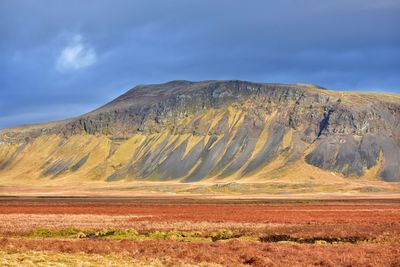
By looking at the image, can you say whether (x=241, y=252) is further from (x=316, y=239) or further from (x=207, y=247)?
(x=316, y=239)

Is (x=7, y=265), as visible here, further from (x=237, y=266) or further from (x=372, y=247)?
(x=372, y=247)

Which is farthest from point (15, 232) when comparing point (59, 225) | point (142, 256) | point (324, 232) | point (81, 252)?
point (324, 232)

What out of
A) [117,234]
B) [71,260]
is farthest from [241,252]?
[117,234]

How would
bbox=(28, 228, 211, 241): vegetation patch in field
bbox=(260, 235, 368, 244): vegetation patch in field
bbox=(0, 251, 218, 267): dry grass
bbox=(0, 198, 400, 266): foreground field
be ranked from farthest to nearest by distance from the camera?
bbox=(28, 228, 211, 241): vegetation patch in field
bbox=(260, 235, 368, 244): vegetation patch in field
bbox=(0, 198, 400, 266): foreground field
bbox=(0, 251, 218, 267): dry grass

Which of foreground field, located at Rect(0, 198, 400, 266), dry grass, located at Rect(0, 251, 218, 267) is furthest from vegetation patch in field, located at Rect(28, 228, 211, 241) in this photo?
dry grass, located at Rect(0, 251, 218, 267)

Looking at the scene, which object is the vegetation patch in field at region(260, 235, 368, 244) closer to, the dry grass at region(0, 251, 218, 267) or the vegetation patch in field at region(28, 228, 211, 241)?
the vegetation patch in field at region(28, 228, 211, 241)

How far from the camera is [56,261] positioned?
79.4 feet

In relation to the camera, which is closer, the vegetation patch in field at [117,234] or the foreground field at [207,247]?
the foreground field at [207,247]

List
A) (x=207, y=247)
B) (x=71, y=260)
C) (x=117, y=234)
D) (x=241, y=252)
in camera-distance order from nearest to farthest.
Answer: (x=71, y=260) < (x=241, y=252) < (x=207, y=247) < (x=117, y=234)

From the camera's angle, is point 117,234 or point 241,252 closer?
point 241,252

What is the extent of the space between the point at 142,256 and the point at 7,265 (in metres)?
6.61

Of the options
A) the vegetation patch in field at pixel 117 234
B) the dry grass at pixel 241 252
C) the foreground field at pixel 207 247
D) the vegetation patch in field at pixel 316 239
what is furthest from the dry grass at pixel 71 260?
the vegetation patch in field at pixel 316 239

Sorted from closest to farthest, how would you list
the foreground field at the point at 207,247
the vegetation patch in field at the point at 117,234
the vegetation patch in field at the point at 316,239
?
the foreground field at the point at 207,247, the vegetation patch in field at the point at 316,239, the vegetation patch in field at the point at 117,234

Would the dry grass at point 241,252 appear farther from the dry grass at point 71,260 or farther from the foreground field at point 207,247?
the dry grass at point 71,260
